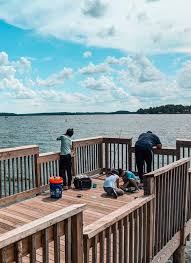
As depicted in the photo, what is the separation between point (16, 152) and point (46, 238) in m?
4.37

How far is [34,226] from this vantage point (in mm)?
2438

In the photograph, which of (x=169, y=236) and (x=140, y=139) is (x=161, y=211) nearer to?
(x=169, y=236)

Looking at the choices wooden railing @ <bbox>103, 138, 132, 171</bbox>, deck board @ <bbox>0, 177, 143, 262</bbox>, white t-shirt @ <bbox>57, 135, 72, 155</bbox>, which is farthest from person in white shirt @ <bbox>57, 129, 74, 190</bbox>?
wooden railing @ <bbox>103, 138, 132, 171</bbox>

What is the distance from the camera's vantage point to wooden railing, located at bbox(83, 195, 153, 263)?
3.30 metres

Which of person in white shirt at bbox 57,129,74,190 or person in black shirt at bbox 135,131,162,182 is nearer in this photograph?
person in white shirt at bbox 57,129,74,190

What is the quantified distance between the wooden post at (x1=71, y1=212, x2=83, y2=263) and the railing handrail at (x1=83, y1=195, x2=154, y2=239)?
0.59 ft

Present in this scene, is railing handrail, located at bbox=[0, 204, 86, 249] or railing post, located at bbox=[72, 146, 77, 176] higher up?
railing handrail, located at bbox=[0, 204, 86, 249]

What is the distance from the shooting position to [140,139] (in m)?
8.38

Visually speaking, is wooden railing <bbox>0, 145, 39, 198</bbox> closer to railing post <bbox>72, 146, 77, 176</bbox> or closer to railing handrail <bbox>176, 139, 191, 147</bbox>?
railing post <bbox>72, 146, 77, 176</bbox>

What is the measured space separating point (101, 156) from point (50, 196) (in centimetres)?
287

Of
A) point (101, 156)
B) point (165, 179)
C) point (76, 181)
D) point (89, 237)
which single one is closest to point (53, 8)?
point (101, 156)

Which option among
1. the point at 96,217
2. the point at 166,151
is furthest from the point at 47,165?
the point at 166,151

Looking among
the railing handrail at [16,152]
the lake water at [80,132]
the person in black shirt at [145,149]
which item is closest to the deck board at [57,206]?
the person in black shirt at [145,149]

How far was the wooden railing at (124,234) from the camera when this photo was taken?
3297 mm
